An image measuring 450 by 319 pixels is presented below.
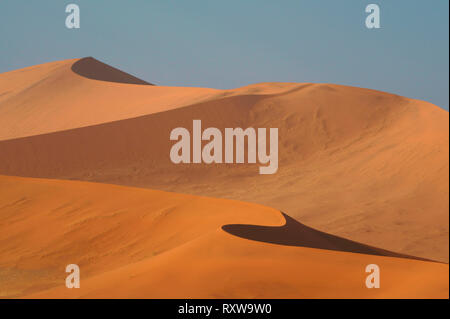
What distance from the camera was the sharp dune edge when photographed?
6160 millimetres

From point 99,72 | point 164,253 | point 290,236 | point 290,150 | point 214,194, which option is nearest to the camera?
point 164,253

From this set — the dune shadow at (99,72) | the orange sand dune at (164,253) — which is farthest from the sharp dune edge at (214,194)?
the dune shadow at (99,72)

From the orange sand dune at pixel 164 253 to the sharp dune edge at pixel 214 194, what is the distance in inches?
1.1

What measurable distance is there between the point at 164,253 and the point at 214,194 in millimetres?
12495

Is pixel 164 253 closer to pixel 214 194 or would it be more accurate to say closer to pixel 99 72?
pixel 214 194

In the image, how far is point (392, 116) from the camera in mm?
24688

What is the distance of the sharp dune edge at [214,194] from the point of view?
6.16 metres

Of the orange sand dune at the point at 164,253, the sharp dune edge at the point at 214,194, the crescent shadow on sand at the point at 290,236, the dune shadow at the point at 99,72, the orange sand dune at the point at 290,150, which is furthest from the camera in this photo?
the dune shadow at the point at 99,72

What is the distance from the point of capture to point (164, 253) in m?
7.18

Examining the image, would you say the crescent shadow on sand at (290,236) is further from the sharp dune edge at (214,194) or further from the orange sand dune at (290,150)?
the orange sand dune at (290,150)

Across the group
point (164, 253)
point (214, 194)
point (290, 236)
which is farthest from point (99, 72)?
point (164, 253)

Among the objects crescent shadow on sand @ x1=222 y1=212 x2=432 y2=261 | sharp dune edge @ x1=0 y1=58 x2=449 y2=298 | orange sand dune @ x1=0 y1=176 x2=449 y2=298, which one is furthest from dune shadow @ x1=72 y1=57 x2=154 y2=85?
crescent shadow on sand @ x1=222 y1=212 x2=432 y2=261
